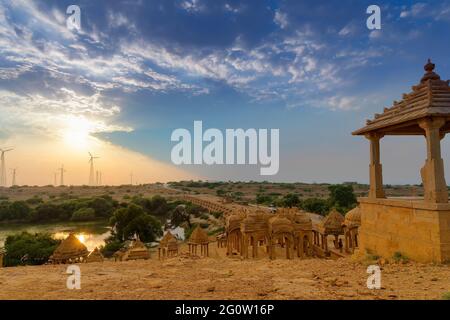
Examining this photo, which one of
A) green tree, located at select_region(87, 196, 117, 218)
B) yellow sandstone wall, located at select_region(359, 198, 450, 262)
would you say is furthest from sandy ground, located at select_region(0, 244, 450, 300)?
green tree, located at select_region(87, 196, 117, 218)

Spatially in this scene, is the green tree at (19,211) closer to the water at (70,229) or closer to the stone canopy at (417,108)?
the water at (70,229)

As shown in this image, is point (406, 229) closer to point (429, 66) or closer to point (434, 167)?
point (434, 167)

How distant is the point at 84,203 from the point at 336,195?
2003 inches

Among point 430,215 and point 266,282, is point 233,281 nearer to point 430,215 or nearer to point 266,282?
point 266,282

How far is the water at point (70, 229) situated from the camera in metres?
47.3

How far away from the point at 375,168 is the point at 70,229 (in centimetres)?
5472

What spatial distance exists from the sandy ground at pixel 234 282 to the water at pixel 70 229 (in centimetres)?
4007

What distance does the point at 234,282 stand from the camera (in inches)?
274

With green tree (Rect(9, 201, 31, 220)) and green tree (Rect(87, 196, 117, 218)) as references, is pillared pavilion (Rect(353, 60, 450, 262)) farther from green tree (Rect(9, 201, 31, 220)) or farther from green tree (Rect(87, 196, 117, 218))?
green tree (Rect(9, 201, 31, 220))

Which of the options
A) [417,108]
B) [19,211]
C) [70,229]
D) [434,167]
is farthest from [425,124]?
[19,211]

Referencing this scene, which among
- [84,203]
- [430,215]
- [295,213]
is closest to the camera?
[430,215]

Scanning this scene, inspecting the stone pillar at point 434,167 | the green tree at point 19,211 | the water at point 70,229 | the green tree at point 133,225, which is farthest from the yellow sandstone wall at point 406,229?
the green tree at point 19,211

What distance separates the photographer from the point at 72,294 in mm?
6215
